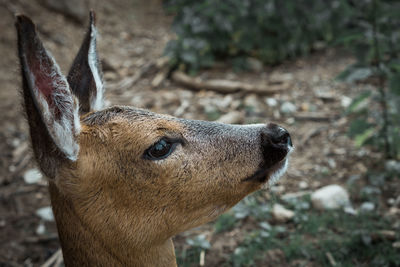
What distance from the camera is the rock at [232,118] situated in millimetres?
5375

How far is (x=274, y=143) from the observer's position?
227 centimetres

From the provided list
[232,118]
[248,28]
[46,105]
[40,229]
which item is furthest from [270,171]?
[248,28]

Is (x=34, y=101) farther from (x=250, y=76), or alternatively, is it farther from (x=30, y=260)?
(x=250, y=76)

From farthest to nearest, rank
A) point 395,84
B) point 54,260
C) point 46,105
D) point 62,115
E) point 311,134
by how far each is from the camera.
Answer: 1. point 311,134
2. point 395,84
3. point 54,260
4. point 62,115
5. point 46,105

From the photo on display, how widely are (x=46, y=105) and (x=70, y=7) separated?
7927 millimetres

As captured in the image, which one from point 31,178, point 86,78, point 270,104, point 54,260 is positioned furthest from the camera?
point 270,104

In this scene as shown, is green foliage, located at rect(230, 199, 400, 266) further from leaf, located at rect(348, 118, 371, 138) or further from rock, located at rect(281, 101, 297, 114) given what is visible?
rock, located at rect(281, 101, 297, 114)

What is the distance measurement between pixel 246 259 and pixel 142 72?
16.5 feet

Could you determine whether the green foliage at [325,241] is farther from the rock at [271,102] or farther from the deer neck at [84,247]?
the rock at [271,102]

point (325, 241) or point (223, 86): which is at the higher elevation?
point (325, 241)

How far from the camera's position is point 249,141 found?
2.34 meters

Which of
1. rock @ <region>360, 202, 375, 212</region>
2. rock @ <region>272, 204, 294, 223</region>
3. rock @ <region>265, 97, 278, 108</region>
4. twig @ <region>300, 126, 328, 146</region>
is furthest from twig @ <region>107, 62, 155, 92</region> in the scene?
rock @ <region>360, 202, 375, 212</region>

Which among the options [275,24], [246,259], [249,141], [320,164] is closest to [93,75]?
[249,141]

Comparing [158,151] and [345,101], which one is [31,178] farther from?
Result: [345,101]
